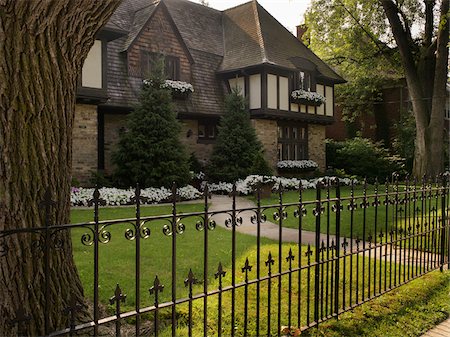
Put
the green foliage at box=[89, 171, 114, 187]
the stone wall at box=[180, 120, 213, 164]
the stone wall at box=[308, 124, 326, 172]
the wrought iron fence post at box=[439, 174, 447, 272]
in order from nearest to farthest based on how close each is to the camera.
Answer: the wrought iron fence post at box=[439, 174, 447, 272], the green foliage at box=[89, 171, 114, 187], the stone wall at box=[180, 120, 213, 164], the stone wall at box=[308, 124, 326, 172]

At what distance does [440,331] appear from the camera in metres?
4.31

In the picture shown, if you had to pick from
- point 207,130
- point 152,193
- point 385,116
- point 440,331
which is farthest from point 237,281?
point 385,116

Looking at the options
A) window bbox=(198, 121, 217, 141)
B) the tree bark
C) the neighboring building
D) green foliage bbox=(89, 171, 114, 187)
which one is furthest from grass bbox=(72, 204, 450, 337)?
the neighboring building

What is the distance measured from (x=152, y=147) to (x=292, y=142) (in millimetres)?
9555

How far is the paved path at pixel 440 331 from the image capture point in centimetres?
421

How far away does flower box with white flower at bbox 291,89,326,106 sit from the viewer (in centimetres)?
2000

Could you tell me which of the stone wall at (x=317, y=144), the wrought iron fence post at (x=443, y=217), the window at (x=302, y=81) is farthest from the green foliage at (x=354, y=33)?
the wrought iron fence post at (x=443, y=217)

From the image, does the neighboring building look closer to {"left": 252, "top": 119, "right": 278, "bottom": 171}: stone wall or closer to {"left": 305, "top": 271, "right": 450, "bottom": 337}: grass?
{"left": 252, "top": 119, "right": 278, "bottom": 171}: stone wall

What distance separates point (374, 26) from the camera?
22359 mm

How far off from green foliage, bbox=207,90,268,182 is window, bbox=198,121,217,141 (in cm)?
126

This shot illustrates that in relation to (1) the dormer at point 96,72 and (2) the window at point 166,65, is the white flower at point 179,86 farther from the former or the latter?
(1) the dormer at point 96,72

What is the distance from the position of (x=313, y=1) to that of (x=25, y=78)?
72.2 ft

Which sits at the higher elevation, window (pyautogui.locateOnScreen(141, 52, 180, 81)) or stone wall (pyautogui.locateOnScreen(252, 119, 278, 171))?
window (pyautogui.locateOnScreen(141, 52, 180, 81))

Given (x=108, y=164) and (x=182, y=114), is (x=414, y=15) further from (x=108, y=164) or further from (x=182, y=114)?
(x=108, y=164)
